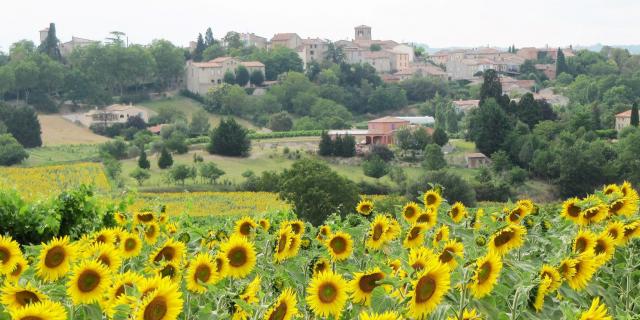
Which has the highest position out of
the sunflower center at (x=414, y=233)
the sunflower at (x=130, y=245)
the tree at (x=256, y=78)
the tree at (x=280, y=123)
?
the sunflower at (x=130, y=245)

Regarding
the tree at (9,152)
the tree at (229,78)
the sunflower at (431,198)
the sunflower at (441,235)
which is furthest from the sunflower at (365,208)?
the tree at (229,78)

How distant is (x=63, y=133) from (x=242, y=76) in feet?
86.3

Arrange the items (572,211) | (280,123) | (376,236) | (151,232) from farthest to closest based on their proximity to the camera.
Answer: (280,123), (151,232), (572,211), (376,236)

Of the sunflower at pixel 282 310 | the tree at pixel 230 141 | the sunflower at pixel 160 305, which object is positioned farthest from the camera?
the tree at pixel 230 141

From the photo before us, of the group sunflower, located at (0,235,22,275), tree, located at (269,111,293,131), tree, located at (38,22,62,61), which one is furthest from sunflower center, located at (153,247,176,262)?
tree, located at (38,22,62,61)

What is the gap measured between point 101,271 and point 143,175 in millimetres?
45645

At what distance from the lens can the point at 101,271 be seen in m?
3.56

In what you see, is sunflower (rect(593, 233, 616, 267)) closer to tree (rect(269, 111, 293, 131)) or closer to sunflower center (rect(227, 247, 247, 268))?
sunflower center (rect(227, 247, 247, 268))

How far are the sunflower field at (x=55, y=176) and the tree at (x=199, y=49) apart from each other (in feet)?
194

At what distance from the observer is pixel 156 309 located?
303cm

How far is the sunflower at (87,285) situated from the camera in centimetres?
350

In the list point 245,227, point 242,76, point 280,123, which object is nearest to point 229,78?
point 242,76

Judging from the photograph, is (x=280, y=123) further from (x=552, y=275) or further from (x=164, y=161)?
(x=552, y=275)

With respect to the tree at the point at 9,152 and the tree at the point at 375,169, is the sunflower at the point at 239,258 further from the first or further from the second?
the tree at the point at 9,152
